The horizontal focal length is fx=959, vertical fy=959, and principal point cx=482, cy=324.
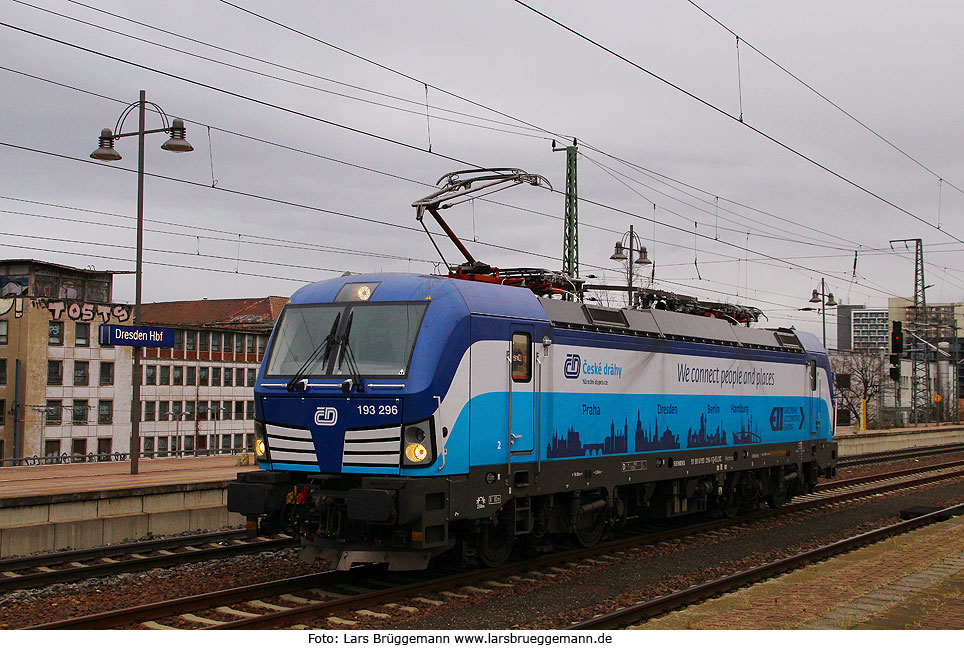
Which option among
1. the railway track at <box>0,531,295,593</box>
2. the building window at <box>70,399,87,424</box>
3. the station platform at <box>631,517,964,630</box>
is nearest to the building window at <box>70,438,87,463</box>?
the building window at <box>70,399,87,424</box>

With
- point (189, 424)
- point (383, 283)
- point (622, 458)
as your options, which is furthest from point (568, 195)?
point (189, 424)

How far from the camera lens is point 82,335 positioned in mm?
64938

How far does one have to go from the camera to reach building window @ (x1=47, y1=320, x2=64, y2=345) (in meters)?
62.6

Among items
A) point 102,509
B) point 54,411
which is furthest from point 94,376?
point 102,509

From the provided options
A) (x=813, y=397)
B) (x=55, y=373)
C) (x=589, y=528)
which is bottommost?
(x=589, y=528)

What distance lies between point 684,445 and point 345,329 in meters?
6.78

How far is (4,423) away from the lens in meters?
60.4

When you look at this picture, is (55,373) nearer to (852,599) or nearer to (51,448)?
(51,448)

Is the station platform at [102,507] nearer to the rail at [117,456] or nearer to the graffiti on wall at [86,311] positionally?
the rail at [117,456]

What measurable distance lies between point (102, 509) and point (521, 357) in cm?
757

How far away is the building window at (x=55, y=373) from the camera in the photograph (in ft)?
205

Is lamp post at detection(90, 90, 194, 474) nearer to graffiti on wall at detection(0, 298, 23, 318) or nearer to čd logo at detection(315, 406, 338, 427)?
čd logo at detection(315, 406, 338, 427)
